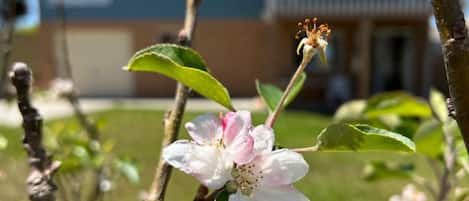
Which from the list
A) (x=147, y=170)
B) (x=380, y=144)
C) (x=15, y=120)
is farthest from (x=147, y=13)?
(x=380, y=144)

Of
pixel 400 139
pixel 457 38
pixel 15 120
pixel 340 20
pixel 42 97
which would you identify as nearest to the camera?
pixel 457 38

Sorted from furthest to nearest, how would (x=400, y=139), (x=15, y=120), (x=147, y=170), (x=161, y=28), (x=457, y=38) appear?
(x=161, y=28) → (x=15, y=120) → (x=147, y=170) → (x=400, y=139) → (x=457, y=38)

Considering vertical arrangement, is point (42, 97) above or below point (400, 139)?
below

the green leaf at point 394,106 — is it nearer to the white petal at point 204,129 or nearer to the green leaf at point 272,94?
the green leaf at point 272,94

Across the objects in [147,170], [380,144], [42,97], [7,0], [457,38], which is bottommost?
[147,170]

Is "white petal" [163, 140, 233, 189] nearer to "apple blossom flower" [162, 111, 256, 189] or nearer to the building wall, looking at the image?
"apple blossom flower" [162, 111, 256, 189]

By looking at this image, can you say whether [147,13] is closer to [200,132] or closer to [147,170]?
[147,170]
